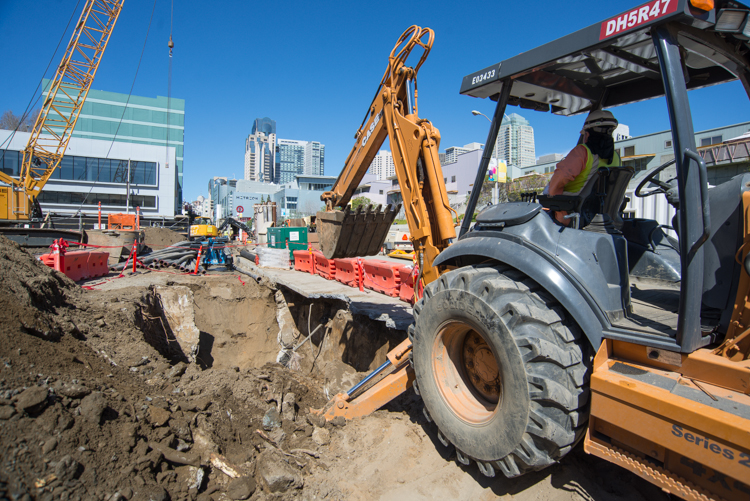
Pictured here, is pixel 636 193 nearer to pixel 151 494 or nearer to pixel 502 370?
pixel 502 370

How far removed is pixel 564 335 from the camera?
2.36 meters

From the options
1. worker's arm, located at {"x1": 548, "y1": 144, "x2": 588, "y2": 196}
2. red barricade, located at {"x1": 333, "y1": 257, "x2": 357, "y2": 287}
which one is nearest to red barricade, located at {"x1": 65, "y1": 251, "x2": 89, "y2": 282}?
red barricade, located at {"x1": 333, "y1": 257, "x2": 357, "y2": 287}

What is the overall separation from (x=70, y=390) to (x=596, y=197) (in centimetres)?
425

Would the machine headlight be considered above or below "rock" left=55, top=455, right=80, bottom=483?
above

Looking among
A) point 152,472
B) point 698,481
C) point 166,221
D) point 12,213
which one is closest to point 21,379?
point 152,472

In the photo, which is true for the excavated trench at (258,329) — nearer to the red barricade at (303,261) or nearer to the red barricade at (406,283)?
the red barricade at (406,283)

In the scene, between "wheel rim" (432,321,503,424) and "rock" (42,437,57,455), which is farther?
"wheel rim" (432,321,503,424)

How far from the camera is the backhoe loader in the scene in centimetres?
196

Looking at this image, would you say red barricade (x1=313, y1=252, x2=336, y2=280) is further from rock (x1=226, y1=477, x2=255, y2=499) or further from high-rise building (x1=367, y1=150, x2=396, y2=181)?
high-rise building (x1=367, y1=150, x2=396, y2=181)

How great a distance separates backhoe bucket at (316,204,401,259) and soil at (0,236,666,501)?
1.96 m

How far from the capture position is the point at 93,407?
9.88ft

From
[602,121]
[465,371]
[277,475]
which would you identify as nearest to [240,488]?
[277,475]

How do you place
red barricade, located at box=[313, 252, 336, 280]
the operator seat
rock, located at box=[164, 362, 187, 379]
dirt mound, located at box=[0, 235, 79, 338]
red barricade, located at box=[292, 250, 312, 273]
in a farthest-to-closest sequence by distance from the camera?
1. red barricade, located at box=[292, 250, 312, 273]
2. red barricade, located at box=[313, 252, 336, 280]
3. rock, located at box=[164, 362, 187, 379]
4. dirt mound, located at box=[0, 235, 79, 338]
5. the operator seat

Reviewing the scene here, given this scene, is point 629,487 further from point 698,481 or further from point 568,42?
point 568,42
